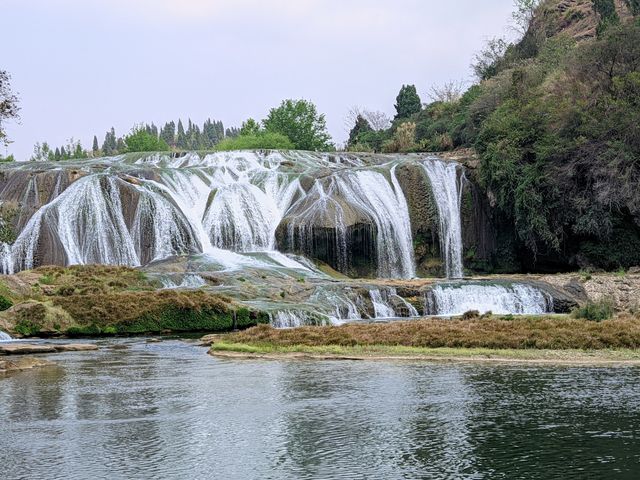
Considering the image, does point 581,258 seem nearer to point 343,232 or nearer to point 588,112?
point 588,112

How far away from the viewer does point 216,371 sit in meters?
21.4

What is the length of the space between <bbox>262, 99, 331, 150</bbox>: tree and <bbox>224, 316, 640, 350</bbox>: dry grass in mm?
81948

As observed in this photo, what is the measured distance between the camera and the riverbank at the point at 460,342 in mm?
23047

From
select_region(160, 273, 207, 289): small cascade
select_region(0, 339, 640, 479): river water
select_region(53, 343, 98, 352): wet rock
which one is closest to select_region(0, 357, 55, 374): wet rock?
select_region(0, 339, 640, 479): river water

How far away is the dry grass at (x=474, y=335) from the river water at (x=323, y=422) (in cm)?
304

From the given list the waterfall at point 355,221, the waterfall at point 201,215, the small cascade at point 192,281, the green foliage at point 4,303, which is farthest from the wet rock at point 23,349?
the waterfall at point 355,221

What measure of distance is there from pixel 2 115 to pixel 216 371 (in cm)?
1640

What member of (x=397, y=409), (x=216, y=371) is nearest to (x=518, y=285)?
(x=216, y=371)

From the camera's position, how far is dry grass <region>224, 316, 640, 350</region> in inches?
940

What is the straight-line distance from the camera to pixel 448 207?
5572cm

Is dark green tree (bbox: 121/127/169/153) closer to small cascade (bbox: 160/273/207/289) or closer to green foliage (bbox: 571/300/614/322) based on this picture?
small cascade (bbox: 160/273/207/289)

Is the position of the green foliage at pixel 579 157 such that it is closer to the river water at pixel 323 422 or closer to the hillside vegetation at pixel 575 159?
the hillside vegetation at pixel 575 159

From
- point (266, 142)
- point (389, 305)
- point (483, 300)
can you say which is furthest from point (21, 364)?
point (266, 142)

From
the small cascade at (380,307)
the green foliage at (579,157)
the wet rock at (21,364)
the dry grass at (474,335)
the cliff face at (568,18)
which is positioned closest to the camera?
the wet rock at (21,364)
